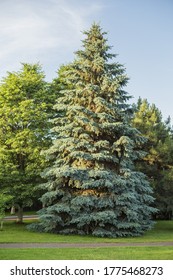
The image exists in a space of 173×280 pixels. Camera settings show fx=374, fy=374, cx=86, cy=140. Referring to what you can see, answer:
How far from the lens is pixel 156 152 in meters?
27.7

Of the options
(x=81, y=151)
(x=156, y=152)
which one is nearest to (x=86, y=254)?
(x=81, y=151)

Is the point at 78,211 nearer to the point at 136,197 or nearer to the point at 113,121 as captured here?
the point at 136,197

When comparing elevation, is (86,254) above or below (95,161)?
below

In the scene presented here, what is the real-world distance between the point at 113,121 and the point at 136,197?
4.29 meters

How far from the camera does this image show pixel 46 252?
12.6 m

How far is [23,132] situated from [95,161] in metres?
5.55

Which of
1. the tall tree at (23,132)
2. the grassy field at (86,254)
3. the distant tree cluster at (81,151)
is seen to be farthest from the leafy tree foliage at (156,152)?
the grassy field at (86,254)

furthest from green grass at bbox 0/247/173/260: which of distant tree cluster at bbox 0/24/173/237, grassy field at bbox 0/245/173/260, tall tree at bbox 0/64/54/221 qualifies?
tall tree at bbox 0/64/54/221

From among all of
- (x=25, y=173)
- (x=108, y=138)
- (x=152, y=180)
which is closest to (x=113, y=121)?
(x=108, y=138)

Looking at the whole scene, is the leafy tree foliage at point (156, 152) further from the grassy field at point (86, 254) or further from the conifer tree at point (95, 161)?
the grassy field at point (86, 254)

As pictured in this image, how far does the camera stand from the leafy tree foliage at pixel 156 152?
87.9 ft

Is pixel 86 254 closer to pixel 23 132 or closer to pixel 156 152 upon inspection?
pixel 23 132

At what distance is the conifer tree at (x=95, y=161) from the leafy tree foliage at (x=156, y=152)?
561 cm

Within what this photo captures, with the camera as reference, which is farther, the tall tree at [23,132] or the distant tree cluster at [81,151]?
the tall tree at [23,132]
